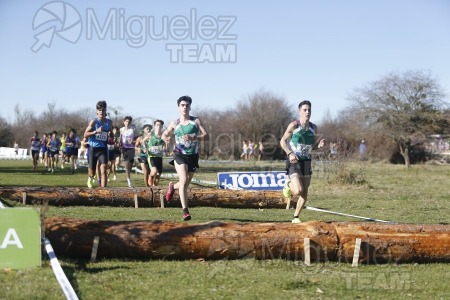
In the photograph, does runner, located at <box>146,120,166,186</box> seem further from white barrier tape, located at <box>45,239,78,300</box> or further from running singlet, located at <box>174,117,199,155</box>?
white barrier tape, located at <box>45,239,78,300</box>

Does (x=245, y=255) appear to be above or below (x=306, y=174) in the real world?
below

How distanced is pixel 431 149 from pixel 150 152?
32.1m

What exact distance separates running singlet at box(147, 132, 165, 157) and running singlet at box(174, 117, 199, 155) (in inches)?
Result: 208

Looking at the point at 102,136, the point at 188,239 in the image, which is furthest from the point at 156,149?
the point at 188,239

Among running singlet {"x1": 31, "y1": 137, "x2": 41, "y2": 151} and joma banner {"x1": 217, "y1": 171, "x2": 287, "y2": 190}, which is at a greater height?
running singlet {"x1": 31, "y1": 137, "x2": 41, "y2": 151}

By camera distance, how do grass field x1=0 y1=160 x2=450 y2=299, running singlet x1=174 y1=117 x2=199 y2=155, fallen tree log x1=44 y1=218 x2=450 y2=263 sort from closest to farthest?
grass field x1=0 y1=160 x2=450 y2=299 < fallen tree log x1=44 y1=218 x2=450 y2=263 < running singlet x1=174 y1=117 x2=199 y2=155

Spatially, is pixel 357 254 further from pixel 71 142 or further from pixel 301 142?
pixel 71 142

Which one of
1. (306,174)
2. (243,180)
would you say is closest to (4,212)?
(306,174)

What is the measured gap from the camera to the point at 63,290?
525 centimetres

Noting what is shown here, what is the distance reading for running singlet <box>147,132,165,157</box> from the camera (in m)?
15.0

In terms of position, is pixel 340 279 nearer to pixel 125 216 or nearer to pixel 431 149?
pixel 125 216

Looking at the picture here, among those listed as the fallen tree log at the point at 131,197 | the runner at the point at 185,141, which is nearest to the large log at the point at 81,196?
the fallen tree log at the point at 131,197

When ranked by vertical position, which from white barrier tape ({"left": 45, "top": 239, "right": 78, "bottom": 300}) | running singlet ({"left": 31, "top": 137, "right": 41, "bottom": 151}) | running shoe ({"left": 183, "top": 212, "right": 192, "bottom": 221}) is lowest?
white barrier tape ({"left": 45, "top": 239, "right": 78, "bottom": 300})

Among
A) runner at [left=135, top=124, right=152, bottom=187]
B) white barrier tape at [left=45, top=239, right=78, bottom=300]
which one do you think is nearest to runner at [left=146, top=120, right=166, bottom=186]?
runner at [left=135, top=124, right=152, bottom=187]
